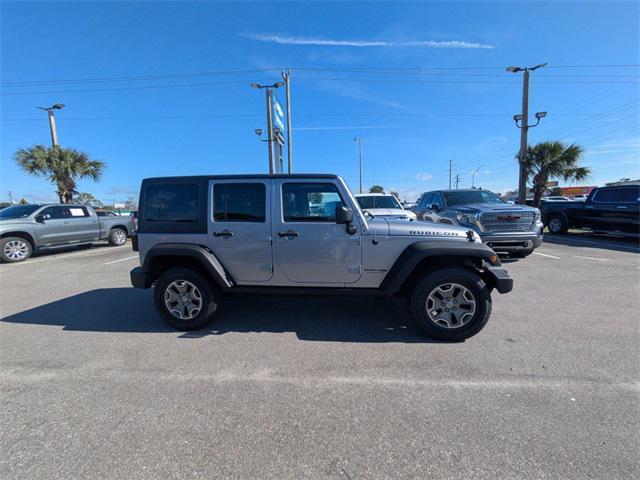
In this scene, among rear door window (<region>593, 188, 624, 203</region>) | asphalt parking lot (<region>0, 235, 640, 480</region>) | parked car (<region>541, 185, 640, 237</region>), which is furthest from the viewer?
rear door window (<region>593, 188, 624, 203</region>)

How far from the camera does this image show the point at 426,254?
335cm

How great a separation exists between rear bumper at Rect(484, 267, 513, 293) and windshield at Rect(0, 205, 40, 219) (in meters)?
12.7

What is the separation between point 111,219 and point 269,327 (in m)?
11.3

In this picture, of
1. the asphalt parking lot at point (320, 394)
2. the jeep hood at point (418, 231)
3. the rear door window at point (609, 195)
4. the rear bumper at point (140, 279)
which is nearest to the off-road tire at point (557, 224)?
the rear door window at point (609, 195)

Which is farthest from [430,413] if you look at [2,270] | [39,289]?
[2,270]

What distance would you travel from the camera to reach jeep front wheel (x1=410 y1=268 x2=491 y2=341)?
134 inches

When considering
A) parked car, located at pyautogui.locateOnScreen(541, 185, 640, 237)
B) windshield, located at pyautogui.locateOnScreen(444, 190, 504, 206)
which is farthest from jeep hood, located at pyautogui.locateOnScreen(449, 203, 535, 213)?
parked car, located at pyautogui.locateOnScreen(541, 185, 640, 237)

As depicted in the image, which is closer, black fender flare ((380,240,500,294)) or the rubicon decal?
black fender flare ((380,240,500,294))

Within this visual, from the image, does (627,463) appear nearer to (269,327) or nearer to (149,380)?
(269,327)

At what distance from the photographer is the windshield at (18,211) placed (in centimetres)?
921

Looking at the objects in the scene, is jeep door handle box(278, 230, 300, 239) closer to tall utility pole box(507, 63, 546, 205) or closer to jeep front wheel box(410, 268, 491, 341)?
jeep front wheel box(410, 268, 491, 341)

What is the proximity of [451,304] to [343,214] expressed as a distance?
1616 millimetres

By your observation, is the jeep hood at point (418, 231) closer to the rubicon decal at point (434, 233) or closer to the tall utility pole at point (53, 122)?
the rubicon decal at point (434, 233)

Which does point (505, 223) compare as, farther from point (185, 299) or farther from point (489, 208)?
point (185, 299)
